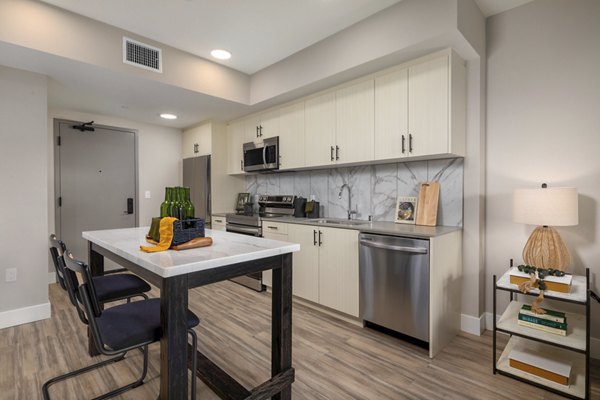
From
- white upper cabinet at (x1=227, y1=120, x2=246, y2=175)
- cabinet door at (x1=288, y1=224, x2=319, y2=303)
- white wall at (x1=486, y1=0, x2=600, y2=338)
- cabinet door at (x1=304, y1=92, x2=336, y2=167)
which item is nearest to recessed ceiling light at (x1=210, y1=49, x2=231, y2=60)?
cabinet door at (x1=304, y1=92, x2=336, y2=167)

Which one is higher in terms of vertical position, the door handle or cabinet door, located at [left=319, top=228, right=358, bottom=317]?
the door handle

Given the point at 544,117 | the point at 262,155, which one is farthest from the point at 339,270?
the point at 544,117

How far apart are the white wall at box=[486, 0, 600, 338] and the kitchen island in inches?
79.2

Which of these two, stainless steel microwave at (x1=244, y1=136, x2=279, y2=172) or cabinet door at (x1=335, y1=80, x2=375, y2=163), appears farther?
stainless steel microwave at (x1=244, y1=136, x2=279, y2=172)

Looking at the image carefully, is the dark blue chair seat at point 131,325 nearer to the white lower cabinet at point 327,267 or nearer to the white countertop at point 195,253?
the white countertop at point 195,253

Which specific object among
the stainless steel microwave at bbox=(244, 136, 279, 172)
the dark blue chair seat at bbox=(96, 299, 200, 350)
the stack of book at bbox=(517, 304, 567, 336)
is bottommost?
the stack of book at bbox=(517, 304, 567, 336)

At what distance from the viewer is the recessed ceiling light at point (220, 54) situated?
310cm

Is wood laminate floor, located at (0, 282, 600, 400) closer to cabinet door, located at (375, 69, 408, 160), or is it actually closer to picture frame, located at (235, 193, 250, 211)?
cabinet door, located at (375, 69, 408, 160)

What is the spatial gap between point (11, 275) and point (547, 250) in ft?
14.4

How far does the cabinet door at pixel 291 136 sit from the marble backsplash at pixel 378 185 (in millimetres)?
343

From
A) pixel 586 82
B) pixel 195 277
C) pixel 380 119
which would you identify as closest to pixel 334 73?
pixel 380 119

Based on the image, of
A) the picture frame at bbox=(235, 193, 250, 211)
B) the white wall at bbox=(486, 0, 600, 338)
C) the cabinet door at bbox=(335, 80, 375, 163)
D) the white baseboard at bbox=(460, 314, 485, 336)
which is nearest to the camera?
the white wall at bbox=(486, 0, 600, 338)

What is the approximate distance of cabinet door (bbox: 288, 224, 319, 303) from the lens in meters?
3.01

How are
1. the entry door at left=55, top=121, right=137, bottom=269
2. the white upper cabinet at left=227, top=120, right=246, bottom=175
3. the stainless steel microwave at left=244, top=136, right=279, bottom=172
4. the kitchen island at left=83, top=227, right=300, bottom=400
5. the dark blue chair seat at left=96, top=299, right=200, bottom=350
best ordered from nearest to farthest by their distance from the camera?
the kitchen island at left=83, top=227, right=300, bottom=400
the dark blue chair seat at left=96, top=299, right=200, bottom=350
the stainless steel microwave at left=244, top=136, right=279, bottom=172
the entry door at left=55, top=121, right=137, bottom=269
the white upper cabinet at left=227, top=120, right=246, bottom=175
